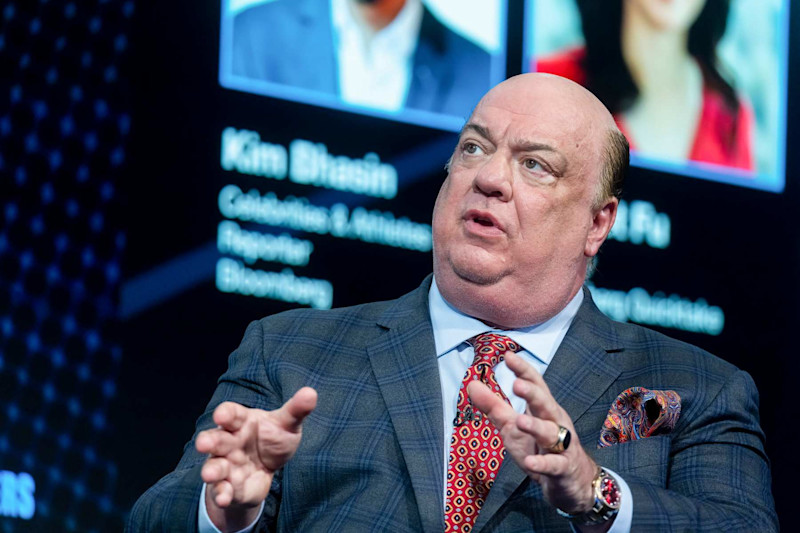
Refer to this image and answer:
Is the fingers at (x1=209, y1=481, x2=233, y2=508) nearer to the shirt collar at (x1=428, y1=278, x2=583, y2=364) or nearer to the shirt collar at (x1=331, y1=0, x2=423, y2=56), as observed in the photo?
the shirt collar at (x1=428, y1=278, x2=583, y2=364)

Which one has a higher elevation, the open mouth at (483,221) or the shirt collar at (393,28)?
the shirt collar at (393,28)

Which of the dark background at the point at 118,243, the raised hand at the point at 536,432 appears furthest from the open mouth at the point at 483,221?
the dark background at the point at 118,243

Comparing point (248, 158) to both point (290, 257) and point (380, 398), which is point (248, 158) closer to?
point (290, 257)

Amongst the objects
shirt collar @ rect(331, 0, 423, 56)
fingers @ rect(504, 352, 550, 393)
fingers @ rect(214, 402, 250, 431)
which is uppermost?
shirt collar @ rect(331, 0, 423, 56)

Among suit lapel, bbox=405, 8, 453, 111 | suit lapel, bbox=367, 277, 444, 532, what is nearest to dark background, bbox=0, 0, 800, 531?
suit lapel, bbox=405, 8, 453, 111

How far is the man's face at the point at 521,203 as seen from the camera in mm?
2293

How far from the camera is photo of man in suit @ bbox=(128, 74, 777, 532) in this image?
1.82 m

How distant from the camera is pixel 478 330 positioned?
230cm

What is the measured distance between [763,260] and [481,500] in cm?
241

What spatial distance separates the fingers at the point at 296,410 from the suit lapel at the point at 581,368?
446mm

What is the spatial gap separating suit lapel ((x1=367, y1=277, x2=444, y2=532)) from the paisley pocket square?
315mm

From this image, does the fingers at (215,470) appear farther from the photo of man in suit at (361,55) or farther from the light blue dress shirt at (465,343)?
the photo of man in suit at (361,55)

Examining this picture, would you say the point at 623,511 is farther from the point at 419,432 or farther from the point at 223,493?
the point at 223,493

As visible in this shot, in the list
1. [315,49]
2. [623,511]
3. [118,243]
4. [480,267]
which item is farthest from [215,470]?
[315,49]
